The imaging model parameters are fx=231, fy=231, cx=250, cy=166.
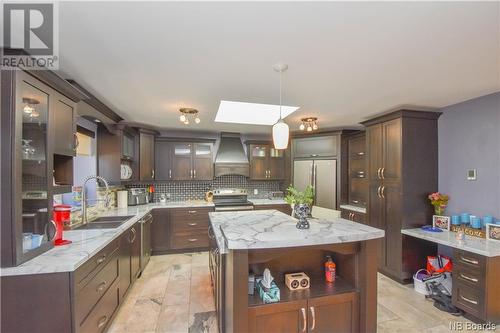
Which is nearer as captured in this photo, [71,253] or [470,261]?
[71,253]

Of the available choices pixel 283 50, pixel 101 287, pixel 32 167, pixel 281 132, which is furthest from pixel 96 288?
pixel 283 50

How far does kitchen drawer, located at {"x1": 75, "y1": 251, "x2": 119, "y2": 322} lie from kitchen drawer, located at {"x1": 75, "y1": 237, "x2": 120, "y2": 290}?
0.04 m

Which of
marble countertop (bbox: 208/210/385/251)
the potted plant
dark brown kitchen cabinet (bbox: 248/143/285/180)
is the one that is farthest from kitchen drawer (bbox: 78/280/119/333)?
dark brown kitchen cabinet (bbox: 248/143/285/180)

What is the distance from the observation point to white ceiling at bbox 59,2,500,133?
4.28 ft

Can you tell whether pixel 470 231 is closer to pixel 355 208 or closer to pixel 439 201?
pixel 439 201

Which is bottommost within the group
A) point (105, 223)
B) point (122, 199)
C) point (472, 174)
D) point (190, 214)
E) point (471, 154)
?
point (190, 214)

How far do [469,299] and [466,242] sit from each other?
0.58m

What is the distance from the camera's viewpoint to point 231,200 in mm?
5039

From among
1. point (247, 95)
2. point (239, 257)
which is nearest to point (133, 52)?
point (247, 95)

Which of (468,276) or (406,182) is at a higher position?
(406,182)

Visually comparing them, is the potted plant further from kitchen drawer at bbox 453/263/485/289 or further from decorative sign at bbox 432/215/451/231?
decorative sign at bbox 432/215/451/231

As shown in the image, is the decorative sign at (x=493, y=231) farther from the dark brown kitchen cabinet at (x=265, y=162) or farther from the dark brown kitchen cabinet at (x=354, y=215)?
the dark brown kitchen cabinet at (x=265, y=162)

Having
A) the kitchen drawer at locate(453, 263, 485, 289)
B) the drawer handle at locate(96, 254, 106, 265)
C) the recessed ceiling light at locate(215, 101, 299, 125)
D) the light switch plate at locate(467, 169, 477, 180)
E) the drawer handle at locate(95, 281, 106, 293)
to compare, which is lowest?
the kitchen drawer at locate(453, 263, 485, 289)

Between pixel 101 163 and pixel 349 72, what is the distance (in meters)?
3.82
